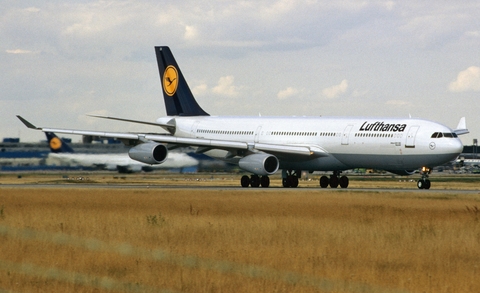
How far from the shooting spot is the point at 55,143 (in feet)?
240

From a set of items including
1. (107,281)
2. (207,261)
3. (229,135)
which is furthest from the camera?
(229,135)

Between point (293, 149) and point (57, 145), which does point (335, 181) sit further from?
point (57, 145)

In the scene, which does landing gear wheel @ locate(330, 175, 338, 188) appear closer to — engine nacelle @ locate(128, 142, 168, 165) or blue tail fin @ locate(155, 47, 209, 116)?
engine nacelle @ locate(128, 142, 168, 165)

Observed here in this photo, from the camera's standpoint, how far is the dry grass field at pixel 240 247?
44.5 feet

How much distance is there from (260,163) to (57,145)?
32611 mm

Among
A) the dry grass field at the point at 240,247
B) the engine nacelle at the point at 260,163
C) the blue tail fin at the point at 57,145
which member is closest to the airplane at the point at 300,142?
the engine nacelle at the point at 260,163

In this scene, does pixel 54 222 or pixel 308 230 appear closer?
pixel 308 230

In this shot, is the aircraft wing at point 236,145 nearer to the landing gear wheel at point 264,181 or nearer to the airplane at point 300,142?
the airplane at point 300,142

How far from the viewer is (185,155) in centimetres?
6656

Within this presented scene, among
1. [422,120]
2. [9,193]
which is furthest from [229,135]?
[9,193]

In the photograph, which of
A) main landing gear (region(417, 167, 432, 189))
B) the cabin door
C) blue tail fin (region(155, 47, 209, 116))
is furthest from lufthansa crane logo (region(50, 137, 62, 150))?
the cabin door

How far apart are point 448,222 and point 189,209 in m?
8.90

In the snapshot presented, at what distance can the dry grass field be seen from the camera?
13555 mm

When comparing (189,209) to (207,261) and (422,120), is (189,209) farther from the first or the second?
(422,120)
